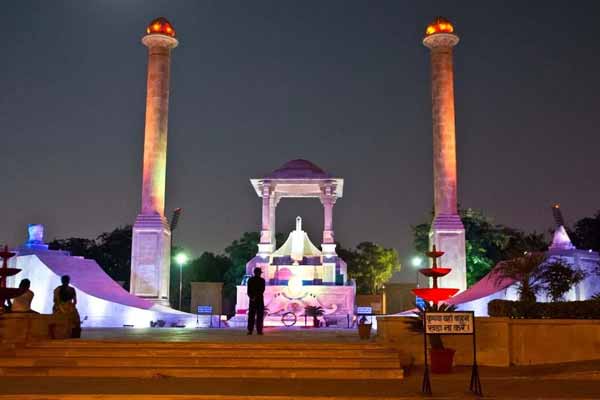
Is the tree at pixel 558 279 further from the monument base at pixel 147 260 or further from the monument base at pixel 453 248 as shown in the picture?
the monument base at pixel 147 260

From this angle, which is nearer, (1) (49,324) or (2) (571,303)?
(1) (49,324)

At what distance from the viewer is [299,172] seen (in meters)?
36.4

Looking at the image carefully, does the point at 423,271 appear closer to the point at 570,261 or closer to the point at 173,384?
the point at 173,384

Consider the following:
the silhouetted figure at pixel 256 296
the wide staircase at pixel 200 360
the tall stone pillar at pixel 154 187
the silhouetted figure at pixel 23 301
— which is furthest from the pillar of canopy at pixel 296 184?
the wide staircase at pixel 200 360

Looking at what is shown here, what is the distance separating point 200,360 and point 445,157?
2314 cm

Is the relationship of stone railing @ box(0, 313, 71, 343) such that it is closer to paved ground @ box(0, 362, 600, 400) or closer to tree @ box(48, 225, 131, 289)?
paved ground @ box(0, 362, 600, 400)

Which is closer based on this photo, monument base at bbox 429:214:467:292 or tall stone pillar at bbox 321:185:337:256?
monument base at bbox 429:214:467:292

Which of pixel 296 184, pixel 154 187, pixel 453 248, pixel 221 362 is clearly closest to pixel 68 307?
pixel 221 362

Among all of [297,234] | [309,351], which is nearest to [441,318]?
[309,351]

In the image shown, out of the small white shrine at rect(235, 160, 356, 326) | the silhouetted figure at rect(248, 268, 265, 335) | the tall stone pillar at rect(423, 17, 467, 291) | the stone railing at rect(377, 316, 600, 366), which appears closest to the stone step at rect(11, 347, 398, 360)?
the stone railing at rect(377, 316, 600, 366)

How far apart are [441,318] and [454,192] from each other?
925 inches

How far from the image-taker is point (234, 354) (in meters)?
14.9

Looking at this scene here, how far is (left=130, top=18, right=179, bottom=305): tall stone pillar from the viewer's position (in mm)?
34688

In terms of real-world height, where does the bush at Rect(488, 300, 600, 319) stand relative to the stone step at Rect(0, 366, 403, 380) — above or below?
above
